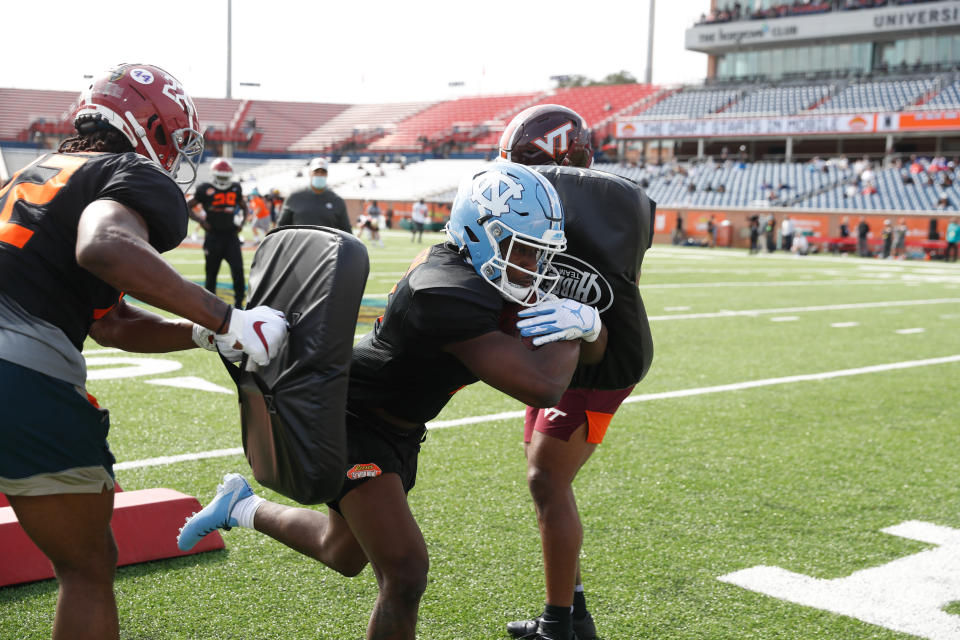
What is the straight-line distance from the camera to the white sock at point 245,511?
297 cm

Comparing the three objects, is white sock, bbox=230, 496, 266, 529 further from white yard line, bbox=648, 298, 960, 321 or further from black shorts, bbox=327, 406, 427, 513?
white yard line, bbox=648, 298, 960, 321

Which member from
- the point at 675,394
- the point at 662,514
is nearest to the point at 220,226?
the point at 675,394

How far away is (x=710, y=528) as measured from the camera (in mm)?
4070

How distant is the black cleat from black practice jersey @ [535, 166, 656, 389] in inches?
35.3

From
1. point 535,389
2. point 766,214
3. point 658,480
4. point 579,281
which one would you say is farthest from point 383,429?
point 766,214

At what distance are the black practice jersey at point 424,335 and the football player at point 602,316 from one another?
158 mm

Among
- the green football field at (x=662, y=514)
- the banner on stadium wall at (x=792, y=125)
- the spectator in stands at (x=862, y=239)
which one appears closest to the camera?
the green football field at (x=662, y=514)

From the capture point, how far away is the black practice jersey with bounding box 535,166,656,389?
2.67m

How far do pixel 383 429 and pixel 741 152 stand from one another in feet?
137

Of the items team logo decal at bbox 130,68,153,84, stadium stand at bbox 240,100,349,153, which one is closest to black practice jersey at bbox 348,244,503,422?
team logo decal at bbox 130,68,153,84

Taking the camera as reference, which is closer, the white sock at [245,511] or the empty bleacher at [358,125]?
the white sock at [245,511]

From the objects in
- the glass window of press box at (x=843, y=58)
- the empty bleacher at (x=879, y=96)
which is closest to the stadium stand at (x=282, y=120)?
the glass window of press box at (x=843, y=58)

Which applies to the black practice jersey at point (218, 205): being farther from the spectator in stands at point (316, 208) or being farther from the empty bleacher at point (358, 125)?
the empty bleacher at point (358, 125)

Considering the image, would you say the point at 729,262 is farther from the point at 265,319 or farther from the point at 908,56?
the point at 908,56
